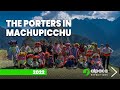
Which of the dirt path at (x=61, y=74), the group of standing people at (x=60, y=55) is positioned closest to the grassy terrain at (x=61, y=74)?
the dirt path at (x=61, y=74)

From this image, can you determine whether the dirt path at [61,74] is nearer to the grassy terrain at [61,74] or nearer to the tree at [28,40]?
the grassy terrain at [61,74]

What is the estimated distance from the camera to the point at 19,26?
670cm

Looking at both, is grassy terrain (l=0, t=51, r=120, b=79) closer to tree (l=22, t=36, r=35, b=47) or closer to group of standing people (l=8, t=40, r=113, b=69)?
group of standing people (l=8, t=40, r=113, b=69)

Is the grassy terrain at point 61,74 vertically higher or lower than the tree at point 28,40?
lower

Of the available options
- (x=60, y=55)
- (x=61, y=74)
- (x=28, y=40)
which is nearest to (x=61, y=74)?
(x=61, y=74)

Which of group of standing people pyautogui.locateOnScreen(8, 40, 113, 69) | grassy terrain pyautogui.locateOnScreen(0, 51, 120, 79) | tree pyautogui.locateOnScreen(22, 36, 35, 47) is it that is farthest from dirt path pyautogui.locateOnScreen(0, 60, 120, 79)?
tree pyautogui.locateOnScreen(22, 36, 35, 47)

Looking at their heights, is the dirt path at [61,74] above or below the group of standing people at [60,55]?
below

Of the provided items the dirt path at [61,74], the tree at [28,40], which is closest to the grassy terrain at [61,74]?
the dirt path at [61,74]

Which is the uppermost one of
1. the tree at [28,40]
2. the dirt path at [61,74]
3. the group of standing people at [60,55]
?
the tree at [28,40]

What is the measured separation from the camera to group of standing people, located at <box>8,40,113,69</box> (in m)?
6.74

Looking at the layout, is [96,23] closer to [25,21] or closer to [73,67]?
[73,67]

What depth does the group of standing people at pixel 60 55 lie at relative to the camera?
674cm
